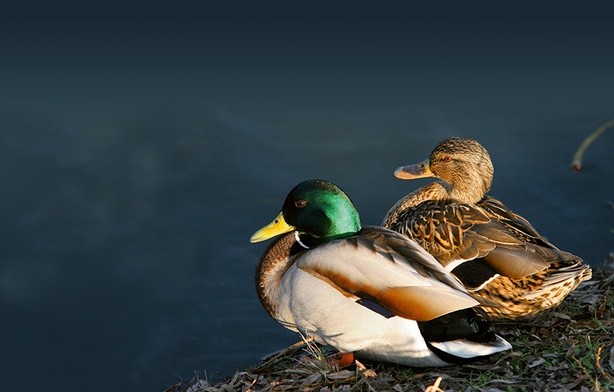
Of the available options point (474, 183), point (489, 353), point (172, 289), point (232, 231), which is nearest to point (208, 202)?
point (232, 231)

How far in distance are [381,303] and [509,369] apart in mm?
625

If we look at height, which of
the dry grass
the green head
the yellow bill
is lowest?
the dry grass

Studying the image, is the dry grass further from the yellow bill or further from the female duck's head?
the female duck's head

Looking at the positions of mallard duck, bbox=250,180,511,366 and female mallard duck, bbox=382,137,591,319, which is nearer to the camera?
mallard duck, bbox=250,180,511,366

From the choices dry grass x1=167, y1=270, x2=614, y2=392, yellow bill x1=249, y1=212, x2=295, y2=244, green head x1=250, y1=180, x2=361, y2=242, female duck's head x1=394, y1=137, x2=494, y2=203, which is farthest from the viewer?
female duck's head x1=394, y1=137, x2=494, y2=203

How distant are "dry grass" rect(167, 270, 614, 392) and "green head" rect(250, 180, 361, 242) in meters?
0.56

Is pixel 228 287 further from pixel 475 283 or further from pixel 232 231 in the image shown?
pixel 475 283

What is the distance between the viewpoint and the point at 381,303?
4.45m

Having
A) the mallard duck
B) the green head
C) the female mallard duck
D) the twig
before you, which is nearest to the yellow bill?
the green head

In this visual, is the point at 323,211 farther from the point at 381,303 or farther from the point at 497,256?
the point at 497,256

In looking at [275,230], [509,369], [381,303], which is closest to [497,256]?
[509,369]

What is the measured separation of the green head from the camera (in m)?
4.86

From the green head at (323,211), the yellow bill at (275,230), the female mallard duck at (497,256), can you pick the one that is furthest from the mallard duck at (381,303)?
the female mallard duck at (497,256)

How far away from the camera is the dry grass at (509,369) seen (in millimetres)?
4348
